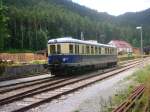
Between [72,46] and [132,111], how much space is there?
17185 millimetres

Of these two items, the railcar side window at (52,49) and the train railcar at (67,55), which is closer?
the train railcar at (67,55)

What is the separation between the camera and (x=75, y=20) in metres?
151

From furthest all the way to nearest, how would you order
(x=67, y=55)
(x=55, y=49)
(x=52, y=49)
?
(x=52, y=49), (x=55, y=49), (x=67, y=55)

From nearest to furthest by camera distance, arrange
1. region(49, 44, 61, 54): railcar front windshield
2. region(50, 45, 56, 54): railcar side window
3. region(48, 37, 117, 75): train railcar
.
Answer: region(48, 37, 117, 75): train railcar
region(49, 44, 61, 54): railcar front windshield
region(50, 45, 56, 54): railcar side window

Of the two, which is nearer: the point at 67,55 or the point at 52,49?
the point at 67,55

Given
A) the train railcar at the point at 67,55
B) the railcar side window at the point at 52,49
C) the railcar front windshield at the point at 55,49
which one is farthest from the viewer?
the railcar side window at the point at 52,49

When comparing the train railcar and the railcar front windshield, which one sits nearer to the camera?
the train railcar

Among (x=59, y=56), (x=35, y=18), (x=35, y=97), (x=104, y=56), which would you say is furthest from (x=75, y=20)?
(x=35, y=97)

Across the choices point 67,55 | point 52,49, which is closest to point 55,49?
point 52,49

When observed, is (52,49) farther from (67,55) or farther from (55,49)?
(67,55)

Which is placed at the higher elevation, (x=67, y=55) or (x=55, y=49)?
(x=55, y=49)

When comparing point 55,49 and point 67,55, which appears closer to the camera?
point 67,55

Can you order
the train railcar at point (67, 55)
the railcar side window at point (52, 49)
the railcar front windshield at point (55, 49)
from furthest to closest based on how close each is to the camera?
the railcar side window at point (52, 49) < the railcar front windshield at point (55, 49) < the train railcar at point (67, 55)

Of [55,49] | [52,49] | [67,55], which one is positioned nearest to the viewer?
[67,55]
